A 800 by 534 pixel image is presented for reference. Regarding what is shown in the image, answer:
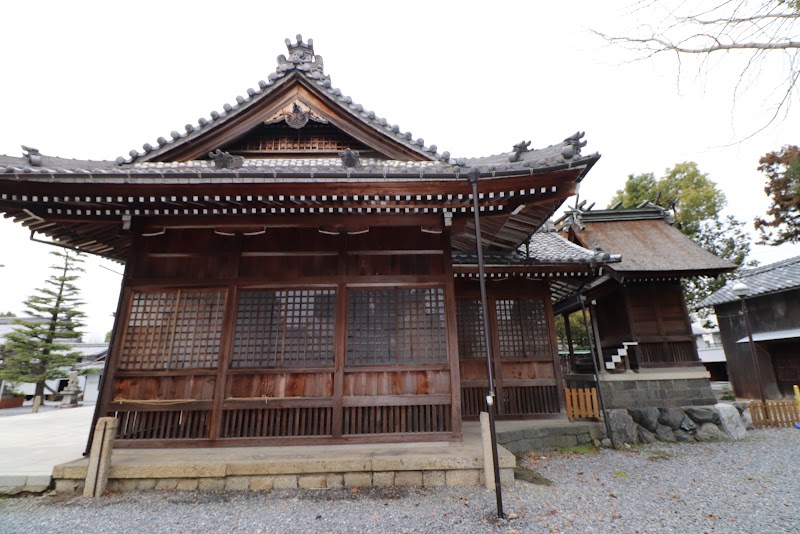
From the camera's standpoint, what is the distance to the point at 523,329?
882 centimetres

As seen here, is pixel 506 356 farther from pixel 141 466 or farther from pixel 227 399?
pixel 141 466

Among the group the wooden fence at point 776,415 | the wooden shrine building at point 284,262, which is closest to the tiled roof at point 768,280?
the wooden fence at point 776,415

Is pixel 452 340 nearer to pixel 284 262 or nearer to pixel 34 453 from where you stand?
pixel 284 262

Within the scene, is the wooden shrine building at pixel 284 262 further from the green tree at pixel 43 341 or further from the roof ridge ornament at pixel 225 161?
the green tree at pixel 43 341

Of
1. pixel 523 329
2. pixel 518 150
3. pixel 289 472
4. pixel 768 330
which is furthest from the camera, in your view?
pixel 768 330

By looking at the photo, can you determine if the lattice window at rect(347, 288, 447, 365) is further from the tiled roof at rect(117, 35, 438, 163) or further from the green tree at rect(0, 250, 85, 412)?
the green tree at rect(0, 250, 85, 412)

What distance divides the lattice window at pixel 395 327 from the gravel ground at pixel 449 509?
6.49 feet

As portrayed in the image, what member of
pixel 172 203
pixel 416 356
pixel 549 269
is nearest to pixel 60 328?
pixel 172 203

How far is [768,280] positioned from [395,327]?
16.8 m

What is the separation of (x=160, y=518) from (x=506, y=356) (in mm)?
7115

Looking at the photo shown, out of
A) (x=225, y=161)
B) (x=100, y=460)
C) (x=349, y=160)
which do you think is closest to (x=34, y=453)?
(x=100, y=460)

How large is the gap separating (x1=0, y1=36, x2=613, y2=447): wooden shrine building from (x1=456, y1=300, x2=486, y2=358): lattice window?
2491 mm

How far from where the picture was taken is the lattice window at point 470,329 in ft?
28.7

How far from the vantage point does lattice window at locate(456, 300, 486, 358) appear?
875cm
